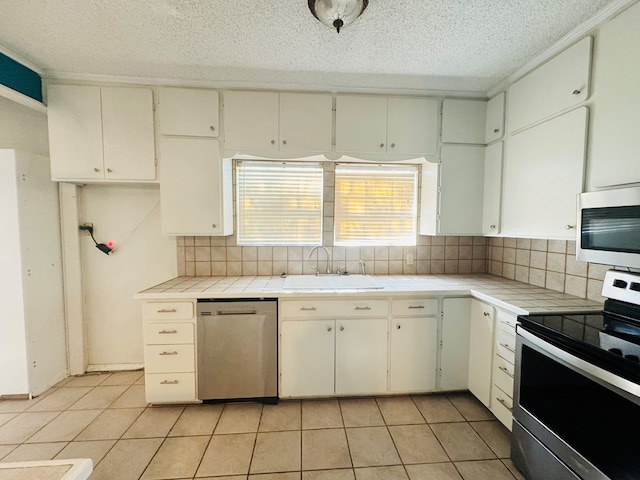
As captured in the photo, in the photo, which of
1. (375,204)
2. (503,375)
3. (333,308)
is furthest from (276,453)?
(375,204)

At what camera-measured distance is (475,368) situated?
211 cm

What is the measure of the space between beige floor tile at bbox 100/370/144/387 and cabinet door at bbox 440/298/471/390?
106 inches

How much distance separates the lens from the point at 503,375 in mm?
1810

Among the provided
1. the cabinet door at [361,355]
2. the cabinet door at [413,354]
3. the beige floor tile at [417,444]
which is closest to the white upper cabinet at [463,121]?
the cabinet door at [413,354]

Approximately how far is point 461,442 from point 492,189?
192cm

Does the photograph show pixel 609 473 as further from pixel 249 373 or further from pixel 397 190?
pixel 397 190

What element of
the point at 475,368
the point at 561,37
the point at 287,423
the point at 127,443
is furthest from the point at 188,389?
the point at 561,37

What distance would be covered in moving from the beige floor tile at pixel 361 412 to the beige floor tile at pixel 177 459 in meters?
0.97

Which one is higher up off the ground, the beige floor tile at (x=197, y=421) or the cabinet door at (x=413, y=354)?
the cabinet door at (x=413, y=354)

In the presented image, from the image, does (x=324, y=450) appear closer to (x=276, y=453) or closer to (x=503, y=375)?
(x=276, y=453)

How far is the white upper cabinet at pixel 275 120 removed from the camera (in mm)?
2207

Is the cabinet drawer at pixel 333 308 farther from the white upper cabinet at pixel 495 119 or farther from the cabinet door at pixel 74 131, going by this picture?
the cabinet door at pixel 74 131

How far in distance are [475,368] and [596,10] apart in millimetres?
2345

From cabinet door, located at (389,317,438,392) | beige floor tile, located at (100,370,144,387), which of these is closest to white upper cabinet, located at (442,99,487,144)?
cabinet door, located at (389,317,438,392)
